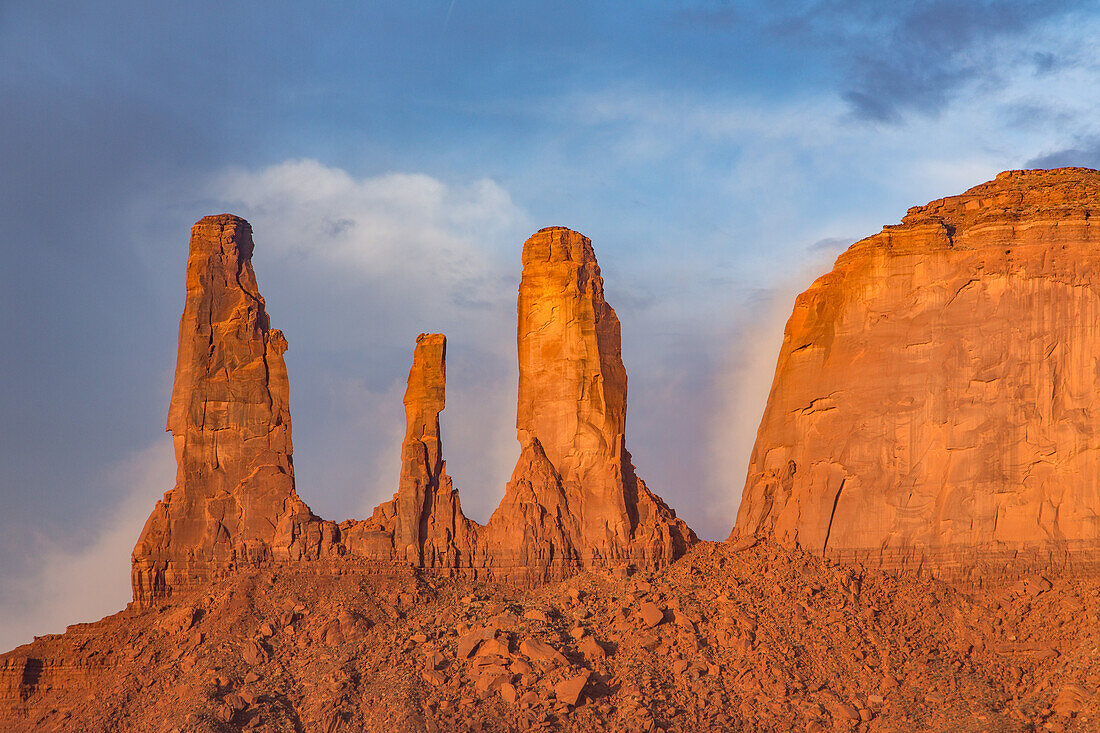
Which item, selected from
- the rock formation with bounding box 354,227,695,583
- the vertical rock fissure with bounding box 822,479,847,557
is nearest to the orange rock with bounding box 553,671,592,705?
the rock formation with bounding box 354,227,695,583

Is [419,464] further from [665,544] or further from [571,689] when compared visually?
[571,689]

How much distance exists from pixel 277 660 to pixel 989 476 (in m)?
21.4

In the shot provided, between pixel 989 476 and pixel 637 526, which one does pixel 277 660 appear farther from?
pixel 989 476

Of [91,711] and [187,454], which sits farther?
[187,454]

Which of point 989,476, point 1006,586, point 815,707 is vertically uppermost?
point 989,476

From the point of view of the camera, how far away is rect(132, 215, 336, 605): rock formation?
169ft

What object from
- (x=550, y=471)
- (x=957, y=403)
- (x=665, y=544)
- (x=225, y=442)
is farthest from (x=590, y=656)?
(x=957, y=403)

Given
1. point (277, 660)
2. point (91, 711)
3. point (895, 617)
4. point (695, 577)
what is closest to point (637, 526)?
point (695, 577)

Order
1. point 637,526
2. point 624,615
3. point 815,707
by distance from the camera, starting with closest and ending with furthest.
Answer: point 815,707
point 624,615
point 637,526

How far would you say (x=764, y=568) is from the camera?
2041 inches

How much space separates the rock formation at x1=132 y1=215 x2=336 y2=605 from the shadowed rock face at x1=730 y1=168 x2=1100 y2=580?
46.9 ft

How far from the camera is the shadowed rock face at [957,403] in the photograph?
5122 centimetres

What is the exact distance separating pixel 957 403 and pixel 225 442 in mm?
22213

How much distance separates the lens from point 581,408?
5381 cm
